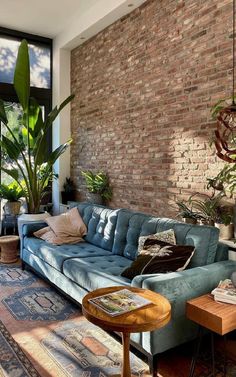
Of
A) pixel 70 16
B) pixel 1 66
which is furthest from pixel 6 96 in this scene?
pixel 70 16

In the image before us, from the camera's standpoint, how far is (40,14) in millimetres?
5129

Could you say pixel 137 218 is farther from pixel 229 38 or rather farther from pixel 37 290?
pixel 229 38

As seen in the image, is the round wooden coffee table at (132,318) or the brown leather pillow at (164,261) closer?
the round wooden coffee table at (132,318)

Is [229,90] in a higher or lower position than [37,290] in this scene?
higher

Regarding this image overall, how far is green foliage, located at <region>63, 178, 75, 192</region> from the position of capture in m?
5.85

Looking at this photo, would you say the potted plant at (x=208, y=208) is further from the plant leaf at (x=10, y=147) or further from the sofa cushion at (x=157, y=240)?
the plant leaf at (x=10, y=147)

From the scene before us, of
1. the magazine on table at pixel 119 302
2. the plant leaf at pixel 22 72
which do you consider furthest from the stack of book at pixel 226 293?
the plant leaf at pixel 22 72

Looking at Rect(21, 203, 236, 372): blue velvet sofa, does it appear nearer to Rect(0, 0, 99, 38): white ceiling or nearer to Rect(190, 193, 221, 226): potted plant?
Rect(190, 193, 221, 226): potted plant

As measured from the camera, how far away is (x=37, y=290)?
3.75 metres

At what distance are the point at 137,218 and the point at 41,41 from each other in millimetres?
4266

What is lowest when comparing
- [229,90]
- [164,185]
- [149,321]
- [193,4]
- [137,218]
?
[149,321]

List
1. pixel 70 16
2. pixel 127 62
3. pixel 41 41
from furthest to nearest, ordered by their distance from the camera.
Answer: pixel 41 41 → pixel 70 16 → pixel 127 62

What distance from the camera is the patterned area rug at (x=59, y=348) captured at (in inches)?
88.5

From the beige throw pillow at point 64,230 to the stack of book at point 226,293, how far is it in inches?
89.6
